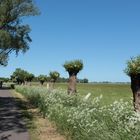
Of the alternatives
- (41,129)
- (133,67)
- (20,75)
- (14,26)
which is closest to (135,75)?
(133,67)

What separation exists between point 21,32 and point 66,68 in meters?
21.1

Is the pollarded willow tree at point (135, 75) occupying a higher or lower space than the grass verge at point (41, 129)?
higher

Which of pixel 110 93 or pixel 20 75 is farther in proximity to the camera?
pixel 20 75

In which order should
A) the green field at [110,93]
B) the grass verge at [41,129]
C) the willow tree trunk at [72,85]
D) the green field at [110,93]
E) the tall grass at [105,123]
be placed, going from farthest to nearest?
the green field at [110,93], the green field at [110,93], the willow tree trunk at [72,85], the grass verge at [41,129], the tall grass at [105,123]

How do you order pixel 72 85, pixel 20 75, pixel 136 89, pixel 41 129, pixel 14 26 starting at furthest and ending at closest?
pixel 20 75 < pixel 14 26 < pixel 72 85 < pixel 41 129 < pixel 136 89

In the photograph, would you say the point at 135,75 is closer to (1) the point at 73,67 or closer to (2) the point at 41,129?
(2) the point at 41,129

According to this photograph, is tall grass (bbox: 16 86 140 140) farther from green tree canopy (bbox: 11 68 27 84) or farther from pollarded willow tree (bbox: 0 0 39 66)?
green tree canopy (bbox: 11 68 27 84)

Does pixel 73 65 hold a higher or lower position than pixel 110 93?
higher

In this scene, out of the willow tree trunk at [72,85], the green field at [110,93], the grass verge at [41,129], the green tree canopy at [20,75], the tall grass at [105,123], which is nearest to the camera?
the tall grass at [105,123]

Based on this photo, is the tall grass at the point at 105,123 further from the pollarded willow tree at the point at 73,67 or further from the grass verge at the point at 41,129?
the pollarded willow tree at the point at 73,67

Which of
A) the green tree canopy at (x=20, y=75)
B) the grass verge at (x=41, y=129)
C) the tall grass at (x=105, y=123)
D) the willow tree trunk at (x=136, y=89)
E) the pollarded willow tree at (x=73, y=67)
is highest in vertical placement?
the green tree canopy at (x=20, y=75)

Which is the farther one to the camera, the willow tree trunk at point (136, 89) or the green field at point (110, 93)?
the green field at point (110, 93)

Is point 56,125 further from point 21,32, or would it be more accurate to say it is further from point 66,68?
point 21,32

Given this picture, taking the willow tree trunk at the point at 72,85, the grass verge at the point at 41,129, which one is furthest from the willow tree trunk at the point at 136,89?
the willow tree trunk at the point at 72,85
